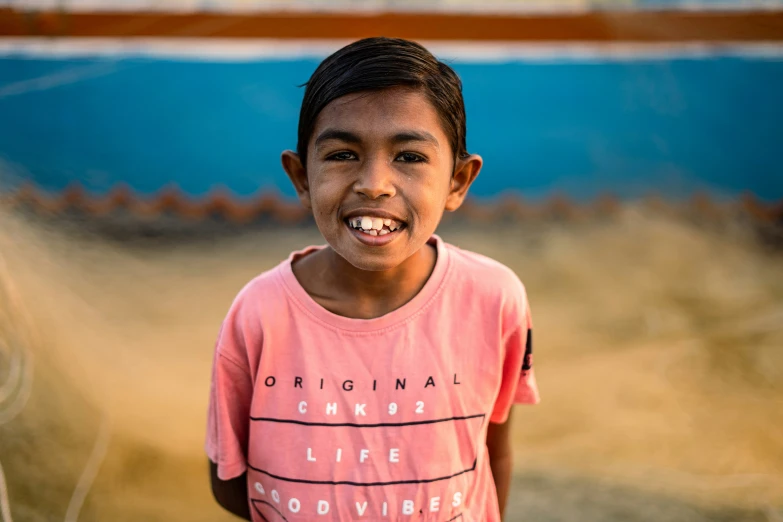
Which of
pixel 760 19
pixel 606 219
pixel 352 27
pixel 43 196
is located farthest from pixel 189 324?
pixel 760 19

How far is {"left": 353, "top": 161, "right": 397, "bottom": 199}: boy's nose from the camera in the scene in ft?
3.28

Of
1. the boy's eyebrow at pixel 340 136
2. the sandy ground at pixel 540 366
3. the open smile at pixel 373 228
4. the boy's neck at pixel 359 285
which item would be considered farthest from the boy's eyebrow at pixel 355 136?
the sandy ground at pixel 540 366

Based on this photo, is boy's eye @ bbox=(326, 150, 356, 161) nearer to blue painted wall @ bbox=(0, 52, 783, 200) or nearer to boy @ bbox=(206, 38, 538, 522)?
boy @ bbox=(206, 38, 538, 522)

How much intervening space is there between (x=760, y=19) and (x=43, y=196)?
2561 millimetres

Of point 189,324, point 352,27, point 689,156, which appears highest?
point 352,27

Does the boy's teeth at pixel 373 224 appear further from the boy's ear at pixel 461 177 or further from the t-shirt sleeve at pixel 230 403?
the t-shirt sleeve at pixel 230 403

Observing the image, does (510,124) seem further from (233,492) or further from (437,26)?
Answer: (233,492)

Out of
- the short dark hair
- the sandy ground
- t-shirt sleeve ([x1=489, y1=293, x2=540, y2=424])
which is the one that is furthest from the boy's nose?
the sandy ground

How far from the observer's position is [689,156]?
2963 millimetres

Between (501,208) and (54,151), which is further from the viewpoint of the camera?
(501,208)

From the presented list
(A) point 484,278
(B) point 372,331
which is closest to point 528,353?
(A) point 484,278

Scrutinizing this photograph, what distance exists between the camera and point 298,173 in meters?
1.15

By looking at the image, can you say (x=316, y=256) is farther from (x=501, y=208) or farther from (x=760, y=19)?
(x=760, y=19)

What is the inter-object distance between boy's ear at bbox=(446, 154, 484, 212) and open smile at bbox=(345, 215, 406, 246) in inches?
A: 5.8
